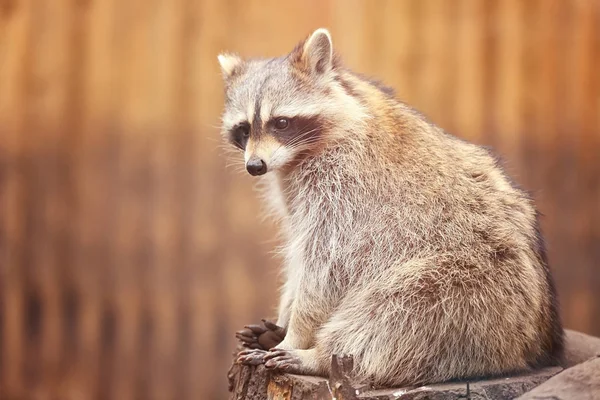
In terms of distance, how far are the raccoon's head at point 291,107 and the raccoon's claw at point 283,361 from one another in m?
0.90

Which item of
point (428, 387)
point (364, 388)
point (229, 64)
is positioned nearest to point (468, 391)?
point (428, 387)

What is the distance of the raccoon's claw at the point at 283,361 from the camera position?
4344 millimetres

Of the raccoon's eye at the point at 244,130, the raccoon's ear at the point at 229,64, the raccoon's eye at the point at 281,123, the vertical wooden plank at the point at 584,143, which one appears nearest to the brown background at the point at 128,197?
the vertical wooden plank at the point at 584,143

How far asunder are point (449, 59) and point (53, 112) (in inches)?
132

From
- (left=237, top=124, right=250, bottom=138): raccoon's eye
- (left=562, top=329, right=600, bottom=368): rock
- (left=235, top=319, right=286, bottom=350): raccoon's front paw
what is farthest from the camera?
(left=562, top=329, right=600, bottom=368): rock

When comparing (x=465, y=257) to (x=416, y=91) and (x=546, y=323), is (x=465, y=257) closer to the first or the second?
(x=546, y=323)

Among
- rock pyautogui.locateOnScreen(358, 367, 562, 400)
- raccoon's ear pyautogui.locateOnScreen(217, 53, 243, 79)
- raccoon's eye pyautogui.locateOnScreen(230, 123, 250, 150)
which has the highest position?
raccoon's ear pyautogui.locateOnScreen(217, 53, 243, 79)

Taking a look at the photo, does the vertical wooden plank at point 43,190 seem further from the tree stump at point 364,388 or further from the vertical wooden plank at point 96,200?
the tree stump at point 364,388

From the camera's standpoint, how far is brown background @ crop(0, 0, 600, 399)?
7383mm

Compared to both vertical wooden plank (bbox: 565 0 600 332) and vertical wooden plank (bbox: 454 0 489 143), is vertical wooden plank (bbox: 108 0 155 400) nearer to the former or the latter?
vertical wooden plank (bbox: 454 0 489 143)

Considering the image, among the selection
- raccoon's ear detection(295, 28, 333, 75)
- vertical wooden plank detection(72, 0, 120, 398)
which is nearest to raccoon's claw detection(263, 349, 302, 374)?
raccoon's ear detection(295, 28, 333, 75)

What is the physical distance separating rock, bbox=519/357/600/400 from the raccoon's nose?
163cm

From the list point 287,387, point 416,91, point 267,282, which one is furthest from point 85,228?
point 287,387

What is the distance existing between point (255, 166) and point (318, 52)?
773 millimetres
